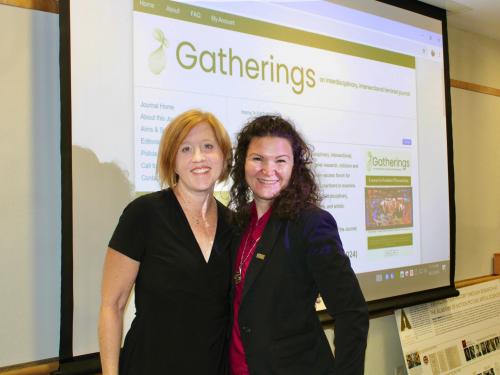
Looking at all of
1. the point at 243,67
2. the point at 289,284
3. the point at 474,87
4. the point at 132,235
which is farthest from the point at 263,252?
the point at 474,87

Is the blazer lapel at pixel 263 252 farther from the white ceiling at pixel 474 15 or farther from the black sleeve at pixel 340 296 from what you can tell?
the white ceiling at pixel 474 15

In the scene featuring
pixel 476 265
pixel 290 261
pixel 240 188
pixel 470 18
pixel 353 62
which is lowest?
pixel 476 265

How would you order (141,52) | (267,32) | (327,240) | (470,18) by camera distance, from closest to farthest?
1. (327,240)
2. (141,52)
3. (267,32)
4. (470,18)

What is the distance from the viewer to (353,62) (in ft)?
8.59

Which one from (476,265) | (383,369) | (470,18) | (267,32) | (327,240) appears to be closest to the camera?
(327,240)

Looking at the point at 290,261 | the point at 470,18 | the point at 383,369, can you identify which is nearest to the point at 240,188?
the point at 290,261

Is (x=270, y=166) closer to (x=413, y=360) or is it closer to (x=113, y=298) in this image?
(x=113, y=298)

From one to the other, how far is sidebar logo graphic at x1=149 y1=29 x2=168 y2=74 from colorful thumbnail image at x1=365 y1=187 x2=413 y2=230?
1.34m

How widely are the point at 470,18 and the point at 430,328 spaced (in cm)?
205

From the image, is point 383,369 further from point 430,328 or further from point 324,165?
point 324,165

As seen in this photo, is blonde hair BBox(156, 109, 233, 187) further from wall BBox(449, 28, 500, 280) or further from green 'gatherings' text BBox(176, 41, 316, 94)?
wall BBox(449, 28, 500, 280)

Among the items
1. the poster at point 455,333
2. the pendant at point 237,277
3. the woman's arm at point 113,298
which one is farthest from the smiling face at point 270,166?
the poster at point 455,333

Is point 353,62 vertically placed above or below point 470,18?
below

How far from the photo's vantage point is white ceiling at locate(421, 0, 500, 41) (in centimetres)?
294
